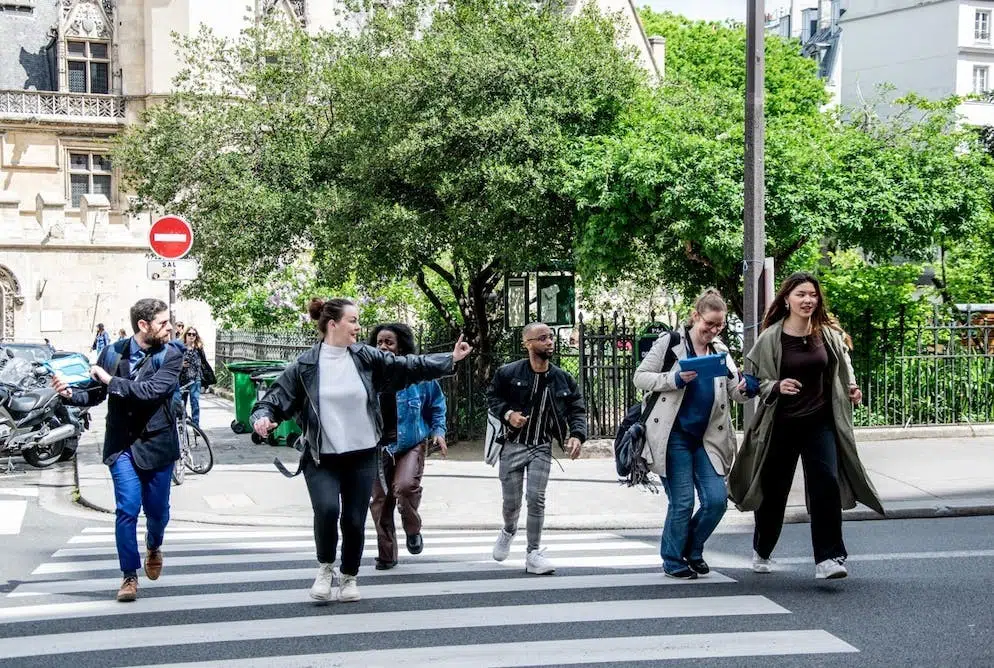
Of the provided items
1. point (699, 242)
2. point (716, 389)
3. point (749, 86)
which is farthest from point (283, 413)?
point (699, 242)

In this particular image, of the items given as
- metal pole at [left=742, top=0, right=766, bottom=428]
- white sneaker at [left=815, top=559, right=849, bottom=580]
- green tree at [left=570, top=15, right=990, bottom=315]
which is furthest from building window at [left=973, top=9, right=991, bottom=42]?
white sneaker at [left=815, top=559, right=849, bottom=580]

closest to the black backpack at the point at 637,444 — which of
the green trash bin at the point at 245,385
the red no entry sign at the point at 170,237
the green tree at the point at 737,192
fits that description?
the green tree at the point at 737,192

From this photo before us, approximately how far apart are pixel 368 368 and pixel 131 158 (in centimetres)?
1534

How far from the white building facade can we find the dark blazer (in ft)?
179

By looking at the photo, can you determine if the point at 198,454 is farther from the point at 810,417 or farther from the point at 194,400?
the point at 810,417

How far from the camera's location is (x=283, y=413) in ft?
23.4

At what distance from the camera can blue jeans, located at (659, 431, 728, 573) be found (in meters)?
7.73

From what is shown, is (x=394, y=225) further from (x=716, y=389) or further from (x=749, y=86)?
(x=716, y=389)

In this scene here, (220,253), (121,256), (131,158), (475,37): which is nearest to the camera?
(475,37)

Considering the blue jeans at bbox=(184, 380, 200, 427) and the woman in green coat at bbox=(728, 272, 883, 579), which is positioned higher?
the woman in green coat at bbox=(728, 272, 883, 579)

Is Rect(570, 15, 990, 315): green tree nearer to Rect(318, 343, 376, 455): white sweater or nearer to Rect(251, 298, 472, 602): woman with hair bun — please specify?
Rect(251, 298, 472, 602): woman with hair bun

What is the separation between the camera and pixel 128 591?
760 centimetres

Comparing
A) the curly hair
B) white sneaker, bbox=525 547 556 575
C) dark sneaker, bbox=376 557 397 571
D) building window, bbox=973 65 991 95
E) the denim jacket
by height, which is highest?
building window, bbox=973 65 991 95

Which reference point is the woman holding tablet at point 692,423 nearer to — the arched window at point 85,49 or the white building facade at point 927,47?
the arched window at point 85,49
